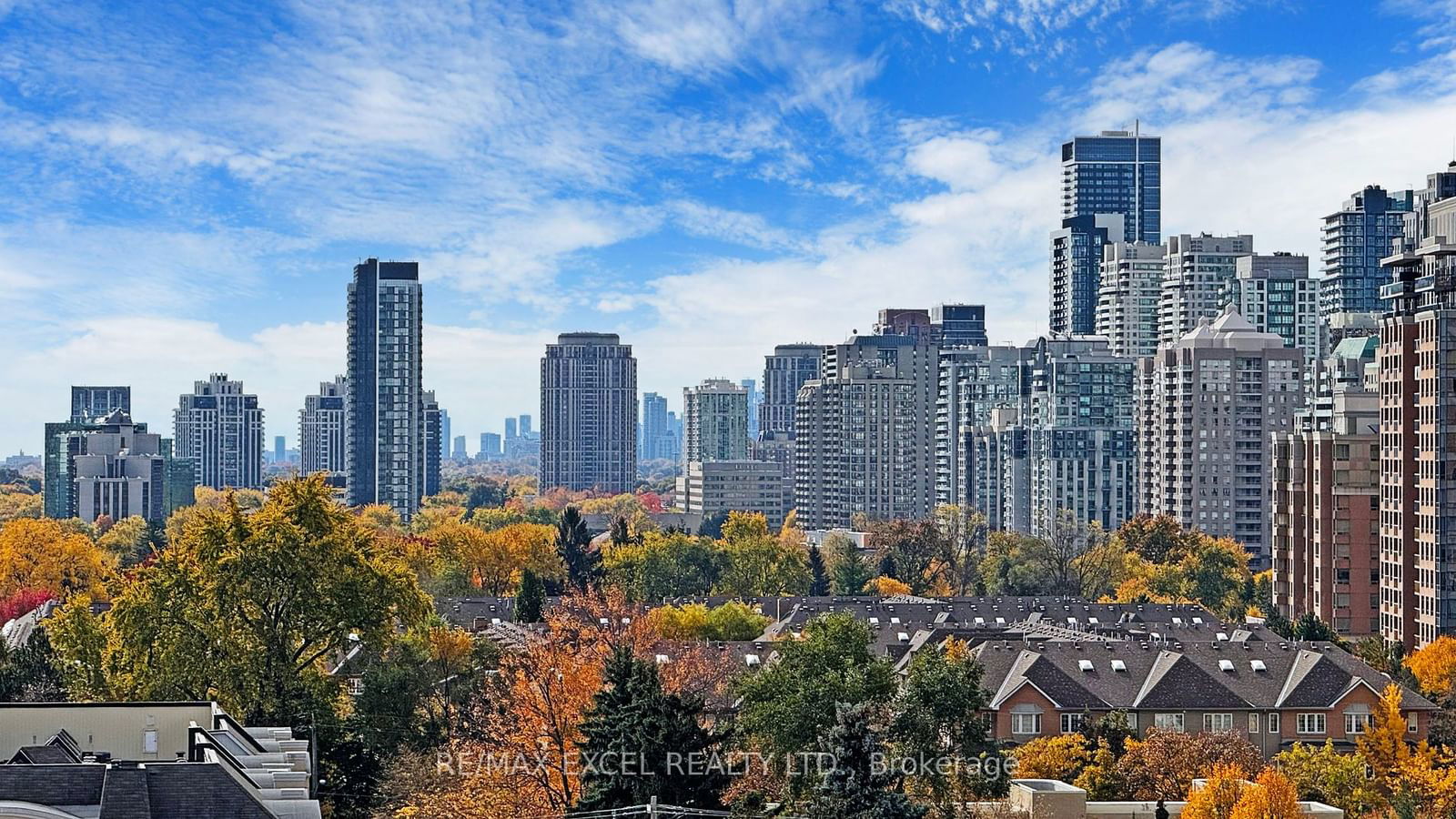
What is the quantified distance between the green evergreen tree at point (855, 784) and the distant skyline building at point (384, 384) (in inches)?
6277

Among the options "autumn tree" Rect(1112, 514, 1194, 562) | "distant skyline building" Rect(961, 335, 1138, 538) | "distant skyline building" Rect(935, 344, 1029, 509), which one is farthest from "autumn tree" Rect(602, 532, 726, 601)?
"distant skyline building" Rect(935, 344, 1029, 509)

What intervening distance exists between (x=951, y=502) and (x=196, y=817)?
145 metres

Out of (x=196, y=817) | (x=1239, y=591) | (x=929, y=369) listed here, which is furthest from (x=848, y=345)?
(x=196, y=817)

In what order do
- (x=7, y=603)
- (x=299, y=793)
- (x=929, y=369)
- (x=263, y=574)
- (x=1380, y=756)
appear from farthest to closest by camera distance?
(x=929, y=369), (x=7, y=603), (x=1380, y=756), (x=263, y=574), (x=299, y=793)

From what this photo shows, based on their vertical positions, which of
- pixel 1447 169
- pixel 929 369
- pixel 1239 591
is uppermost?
pixel 1447 169

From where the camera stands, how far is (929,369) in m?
181

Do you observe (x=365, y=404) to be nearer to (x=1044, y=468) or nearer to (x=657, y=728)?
(x=1044, y=468)

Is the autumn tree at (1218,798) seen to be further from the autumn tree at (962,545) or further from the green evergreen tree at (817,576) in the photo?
the autumn tree at (962,545)

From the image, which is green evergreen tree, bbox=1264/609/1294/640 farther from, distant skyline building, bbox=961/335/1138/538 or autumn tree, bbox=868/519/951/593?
distant skyline building, bbox=961/335/1138/538

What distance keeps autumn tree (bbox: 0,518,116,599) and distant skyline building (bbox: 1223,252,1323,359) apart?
107001mm

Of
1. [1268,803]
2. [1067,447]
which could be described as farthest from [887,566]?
[1268,803]

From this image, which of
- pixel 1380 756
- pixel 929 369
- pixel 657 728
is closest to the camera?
pixel 657 728

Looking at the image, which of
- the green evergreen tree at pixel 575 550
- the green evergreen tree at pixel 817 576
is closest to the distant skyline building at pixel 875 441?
the green evergreen tree at pixel 817 576

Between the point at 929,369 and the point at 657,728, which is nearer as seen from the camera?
the point at 657,728
